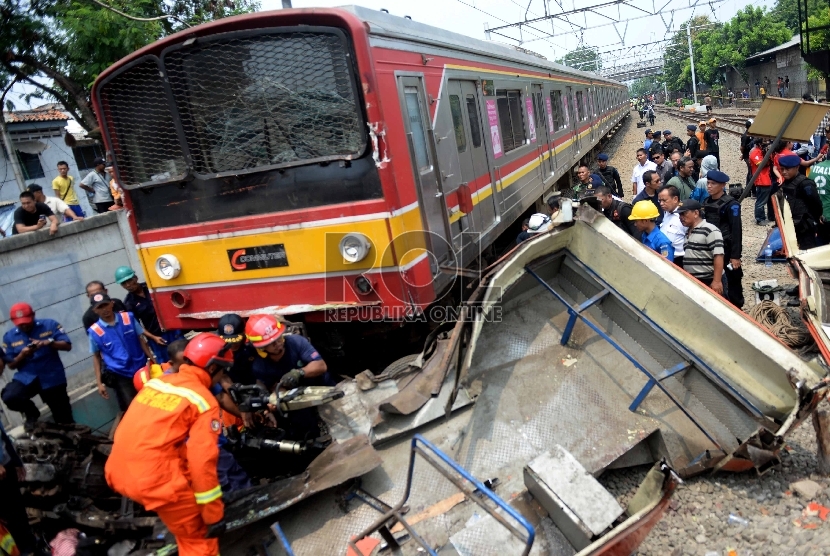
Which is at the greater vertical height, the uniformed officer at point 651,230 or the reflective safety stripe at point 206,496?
the uniformed officer at point 651,230

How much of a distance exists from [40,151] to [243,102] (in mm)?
15175

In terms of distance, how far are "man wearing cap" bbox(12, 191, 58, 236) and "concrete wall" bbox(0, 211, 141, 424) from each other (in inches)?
19.7

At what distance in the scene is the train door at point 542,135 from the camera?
8.80 m

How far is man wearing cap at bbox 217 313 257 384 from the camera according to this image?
3.74 m

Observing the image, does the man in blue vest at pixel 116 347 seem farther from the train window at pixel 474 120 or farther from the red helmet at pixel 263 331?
the train window at pixel 474 120

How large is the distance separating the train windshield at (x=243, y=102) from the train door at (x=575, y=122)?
9850 mm

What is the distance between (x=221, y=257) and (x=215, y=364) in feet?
4.11

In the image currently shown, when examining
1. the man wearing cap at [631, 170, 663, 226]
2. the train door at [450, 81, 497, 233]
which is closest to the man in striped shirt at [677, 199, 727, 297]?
the man wearing cap at [631, 170, 663, 226]

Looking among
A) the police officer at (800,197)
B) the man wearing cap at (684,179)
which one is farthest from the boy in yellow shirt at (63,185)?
the police officer at (800,197)

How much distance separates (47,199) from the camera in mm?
7094

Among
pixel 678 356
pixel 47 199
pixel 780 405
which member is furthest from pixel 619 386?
pixel 47 199

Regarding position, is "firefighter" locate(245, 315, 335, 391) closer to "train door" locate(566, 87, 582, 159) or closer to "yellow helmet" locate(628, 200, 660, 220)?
"yellow helmet" locate(628, 200, 660, 220)

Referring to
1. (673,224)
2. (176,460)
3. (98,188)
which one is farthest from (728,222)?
(98,188)

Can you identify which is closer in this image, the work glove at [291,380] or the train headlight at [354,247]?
the work glove at [291,380]
